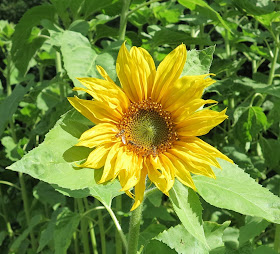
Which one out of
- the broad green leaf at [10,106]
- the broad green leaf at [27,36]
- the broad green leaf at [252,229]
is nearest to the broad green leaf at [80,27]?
the broad green leaf at [27,36]

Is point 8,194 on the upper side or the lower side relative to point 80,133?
lower

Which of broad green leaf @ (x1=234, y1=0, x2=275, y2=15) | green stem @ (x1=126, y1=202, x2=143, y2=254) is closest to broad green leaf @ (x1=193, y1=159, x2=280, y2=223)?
green stem @ (x1=126, y1=202, x2=143, y2=254)

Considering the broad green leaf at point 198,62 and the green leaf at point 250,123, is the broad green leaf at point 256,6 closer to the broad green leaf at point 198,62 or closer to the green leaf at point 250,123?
the green leaf at point 250,123

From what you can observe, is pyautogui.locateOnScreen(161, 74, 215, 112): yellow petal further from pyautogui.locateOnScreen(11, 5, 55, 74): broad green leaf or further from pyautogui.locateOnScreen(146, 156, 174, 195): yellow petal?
pyautogui.locateOnScreen(11, 5, 55, 74): broad green leaf

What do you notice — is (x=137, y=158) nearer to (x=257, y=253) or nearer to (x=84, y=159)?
(x=84, y=159)

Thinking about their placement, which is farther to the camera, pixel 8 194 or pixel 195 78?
pixel 8 194

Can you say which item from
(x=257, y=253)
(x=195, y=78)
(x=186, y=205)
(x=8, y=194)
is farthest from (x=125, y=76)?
(x=8, y=194)

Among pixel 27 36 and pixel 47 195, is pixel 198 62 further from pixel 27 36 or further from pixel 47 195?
pixel 47 195

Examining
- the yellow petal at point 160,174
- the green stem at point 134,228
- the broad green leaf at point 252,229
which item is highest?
the yellow petal at point 160,174
